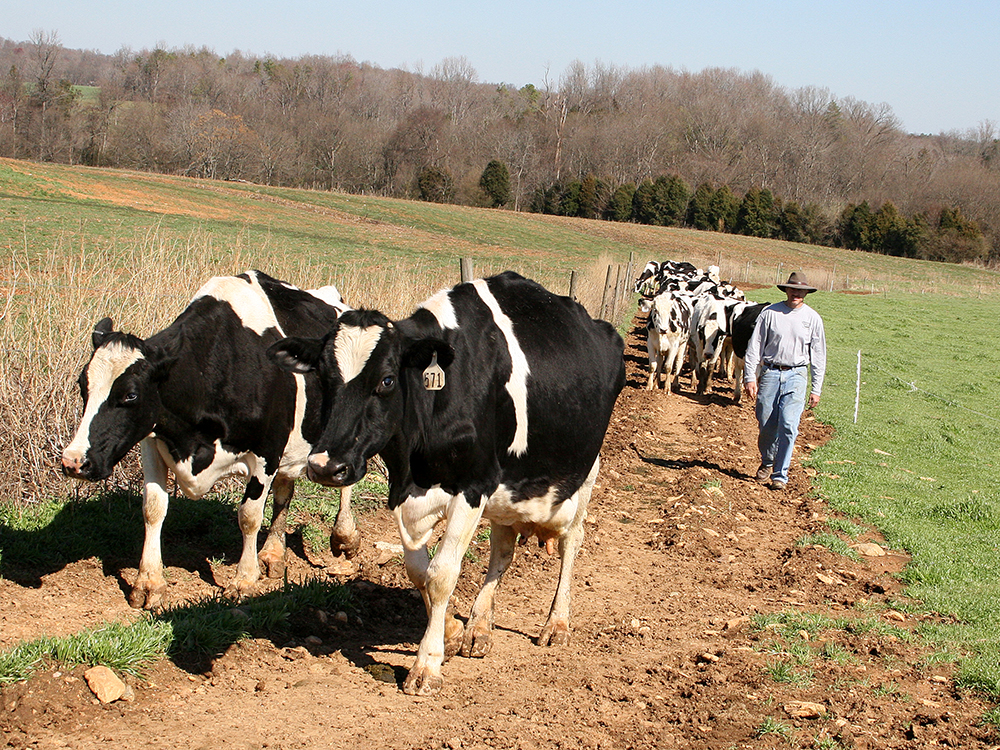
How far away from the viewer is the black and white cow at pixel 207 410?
18.0ft

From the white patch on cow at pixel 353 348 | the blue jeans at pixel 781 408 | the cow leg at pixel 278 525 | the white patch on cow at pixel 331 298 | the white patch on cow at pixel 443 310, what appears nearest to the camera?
the white patch on cow at pixel 353 348

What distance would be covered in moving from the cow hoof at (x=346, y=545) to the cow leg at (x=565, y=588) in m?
1.99

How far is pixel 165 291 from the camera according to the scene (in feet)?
29.4

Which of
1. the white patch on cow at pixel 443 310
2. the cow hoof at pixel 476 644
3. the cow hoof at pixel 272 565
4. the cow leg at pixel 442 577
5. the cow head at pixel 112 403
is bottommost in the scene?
the cow hoof at pixel 272 565

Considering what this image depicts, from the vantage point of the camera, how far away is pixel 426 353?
4629 millimetres

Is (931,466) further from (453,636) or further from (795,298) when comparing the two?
(453,636)

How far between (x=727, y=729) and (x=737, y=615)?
1933mm

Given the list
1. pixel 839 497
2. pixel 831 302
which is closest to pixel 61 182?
pixel 831 302

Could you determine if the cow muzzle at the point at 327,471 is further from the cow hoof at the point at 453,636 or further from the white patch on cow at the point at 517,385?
the cow hoof at the point at 453,636

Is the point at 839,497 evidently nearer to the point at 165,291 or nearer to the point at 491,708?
the point at 491,708

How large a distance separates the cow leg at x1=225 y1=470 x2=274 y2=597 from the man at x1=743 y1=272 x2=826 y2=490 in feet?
19.8

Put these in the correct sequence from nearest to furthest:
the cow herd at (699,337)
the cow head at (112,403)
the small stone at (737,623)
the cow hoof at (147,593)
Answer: the cow head at (112,403)
the cow hoof at (147,593)
the small stone at (737,623)
the cow herd at (699,337)

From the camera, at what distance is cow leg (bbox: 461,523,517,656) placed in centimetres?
556

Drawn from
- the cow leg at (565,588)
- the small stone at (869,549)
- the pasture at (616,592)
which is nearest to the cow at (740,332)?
the pasture at (616,592)
